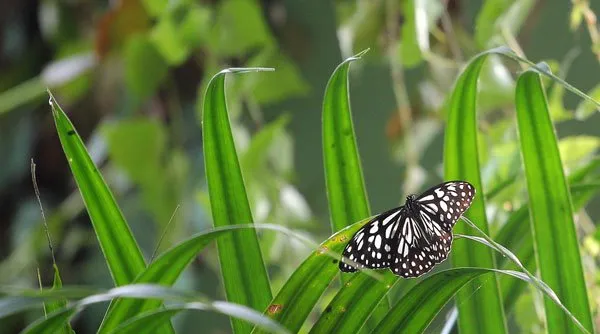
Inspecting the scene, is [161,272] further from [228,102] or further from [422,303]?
[228,102]

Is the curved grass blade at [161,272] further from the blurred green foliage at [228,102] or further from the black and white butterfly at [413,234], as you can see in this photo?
the blurred green foliage at [228,102]

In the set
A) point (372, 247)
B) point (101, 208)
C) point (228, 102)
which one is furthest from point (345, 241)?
point (228, 102)

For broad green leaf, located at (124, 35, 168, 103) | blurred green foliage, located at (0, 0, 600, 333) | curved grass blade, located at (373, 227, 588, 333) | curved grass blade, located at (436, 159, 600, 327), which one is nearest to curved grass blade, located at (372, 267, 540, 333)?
curved grass blade, located at (373, 227, 588, 333)

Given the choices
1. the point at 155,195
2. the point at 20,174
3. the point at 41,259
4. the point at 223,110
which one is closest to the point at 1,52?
the point at 20,174

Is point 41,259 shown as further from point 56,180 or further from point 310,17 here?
point 310,17

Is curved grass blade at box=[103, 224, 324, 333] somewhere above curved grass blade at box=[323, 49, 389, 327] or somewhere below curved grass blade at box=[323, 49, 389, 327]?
below

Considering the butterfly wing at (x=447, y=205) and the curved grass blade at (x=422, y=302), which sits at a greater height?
the butterfly wing at (x=447, y=205)

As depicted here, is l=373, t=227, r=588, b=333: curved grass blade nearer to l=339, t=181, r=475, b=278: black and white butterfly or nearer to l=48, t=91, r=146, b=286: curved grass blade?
l=339, t=181, r=475, b=278: black and white butterfly

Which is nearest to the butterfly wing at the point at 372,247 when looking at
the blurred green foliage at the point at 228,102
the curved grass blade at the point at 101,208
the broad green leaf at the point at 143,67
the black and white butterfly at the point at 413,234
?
the black and white butterfly at the point at 413,234
